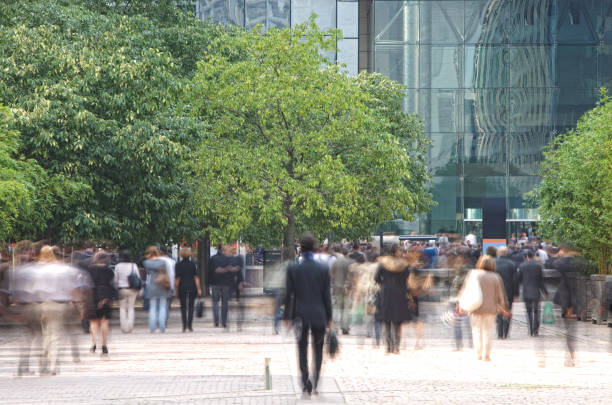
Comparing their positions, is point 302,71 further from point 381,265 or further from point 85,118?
point 381,265

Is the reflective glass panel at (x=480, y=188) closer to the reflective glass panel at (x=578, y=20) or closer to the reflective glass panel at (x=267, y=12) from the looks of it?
the reflective glass panel at (x=578, y=20)

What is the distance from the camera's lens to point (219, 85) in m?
30.2

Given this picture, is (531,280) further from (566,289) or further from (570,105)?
(570,105)

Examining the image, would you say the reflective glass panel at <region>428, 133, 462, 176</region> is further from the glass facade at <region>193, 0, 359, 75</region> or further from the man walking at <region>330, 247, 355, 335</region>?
the man walking at <region>330, 247, 355, 335</region>

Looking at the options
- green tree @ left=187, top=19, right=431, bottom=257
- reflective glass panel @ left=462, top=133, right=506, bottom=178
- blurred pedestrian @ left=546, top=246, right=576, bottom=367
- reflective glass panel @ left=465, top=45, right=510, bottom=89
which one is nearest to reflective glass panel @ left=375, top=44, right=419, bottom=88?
reflective glass panel @ left=465, top=45, right=510, bottom=89

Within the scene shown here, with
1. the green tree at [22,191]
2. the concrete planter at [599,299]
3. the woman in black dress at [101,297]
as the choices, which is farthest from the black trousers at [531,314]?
the green tree at [22,191]

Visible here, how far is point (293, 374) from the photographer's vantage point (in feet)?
45.3

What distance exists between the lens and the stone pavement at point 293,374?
36.9 ft

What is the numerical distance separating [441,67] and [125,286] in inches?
1259

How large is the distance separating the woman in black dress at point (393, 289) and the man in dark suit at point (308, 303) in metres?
5.43

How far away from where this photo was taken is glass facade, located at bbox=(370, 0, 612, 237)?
1953 inches

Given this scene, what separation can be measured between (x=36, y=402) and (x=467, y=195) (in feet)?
134

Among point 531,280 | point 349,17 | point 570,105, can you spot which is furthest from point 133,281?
point 349,17

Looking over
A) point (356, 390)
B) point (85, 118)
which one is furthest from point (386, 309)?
point (85, 118)
